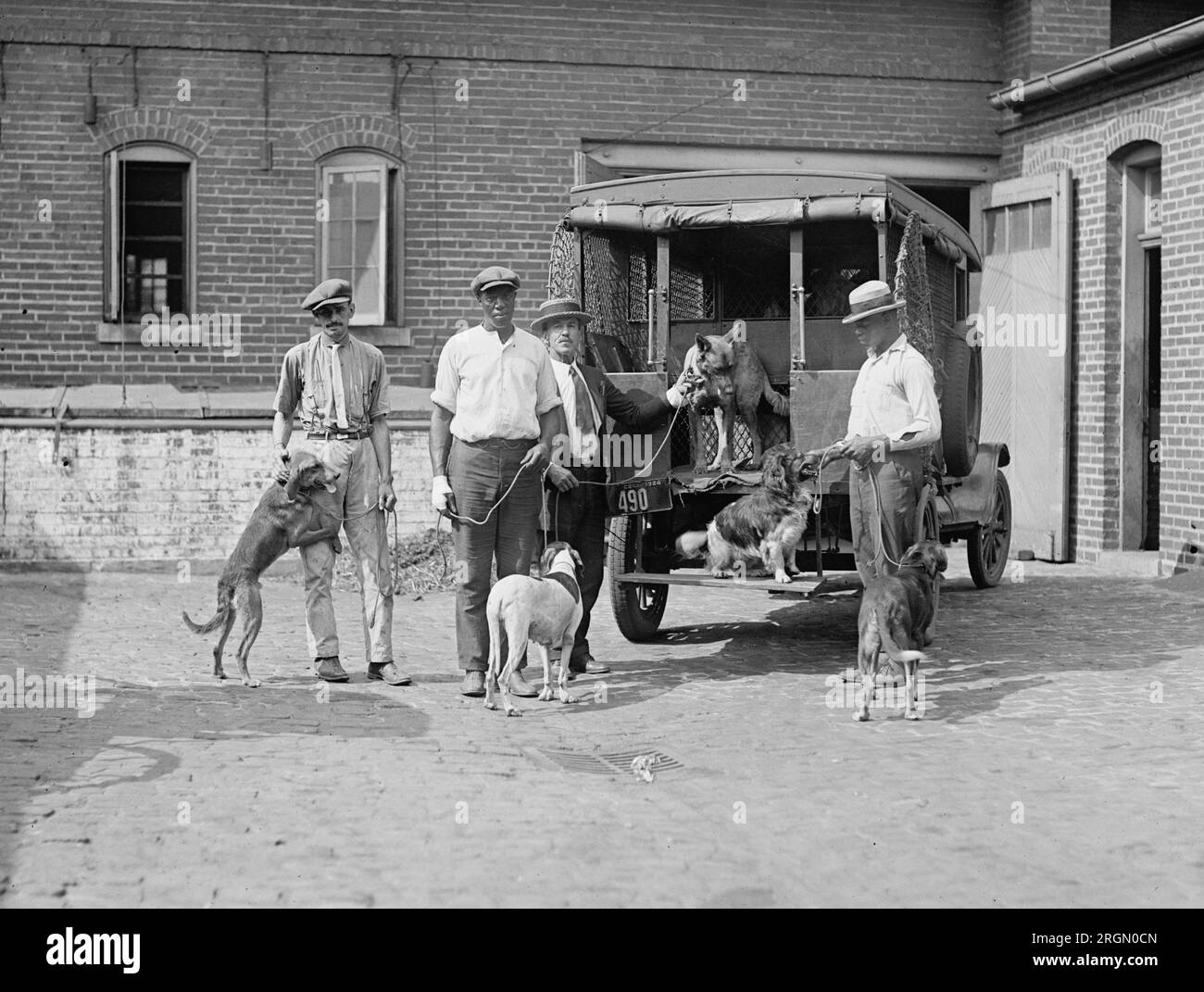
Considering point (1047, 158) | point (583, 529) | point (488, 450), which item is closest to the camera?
point (488, 450)

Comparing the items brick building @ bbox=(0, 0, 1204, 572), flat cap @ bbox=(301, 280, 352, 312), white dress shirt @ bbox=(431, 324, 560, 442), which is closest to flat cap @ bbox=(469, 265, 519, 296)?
white dress shirt @ bbox=(431, 324, 560, 442)

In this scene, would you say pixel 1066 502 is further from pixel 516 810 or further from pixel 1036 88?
pixel 516 810

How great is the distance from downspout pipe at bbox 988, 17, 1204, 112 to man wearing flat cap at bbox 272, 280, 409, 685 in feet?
27.1

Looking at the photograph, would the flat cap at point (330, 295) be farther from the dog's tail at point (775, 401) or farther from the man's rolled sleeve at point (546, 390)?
the dog's tail at point (775, 401)

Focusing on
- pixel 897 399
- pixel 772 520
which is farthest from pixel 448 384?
pixel 897 399

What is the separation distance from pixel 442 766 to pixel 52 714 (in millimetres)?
2319

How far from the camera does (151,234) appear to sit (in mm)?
16203

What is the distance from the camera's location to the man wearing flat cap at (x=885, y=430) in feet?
28.2

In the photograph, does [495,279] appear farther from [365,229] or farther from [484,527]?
[365,229]

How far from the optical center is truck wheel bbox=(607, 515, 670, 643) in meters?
10.6

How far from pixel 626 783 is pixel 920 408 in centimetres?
291

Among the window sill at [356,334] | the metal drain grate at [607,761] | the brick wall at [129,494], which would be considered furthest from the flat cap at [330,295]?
the window sill at [356,334]

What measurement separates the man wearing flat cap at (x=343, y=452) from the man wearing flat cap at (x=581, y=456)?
3.33 feet
